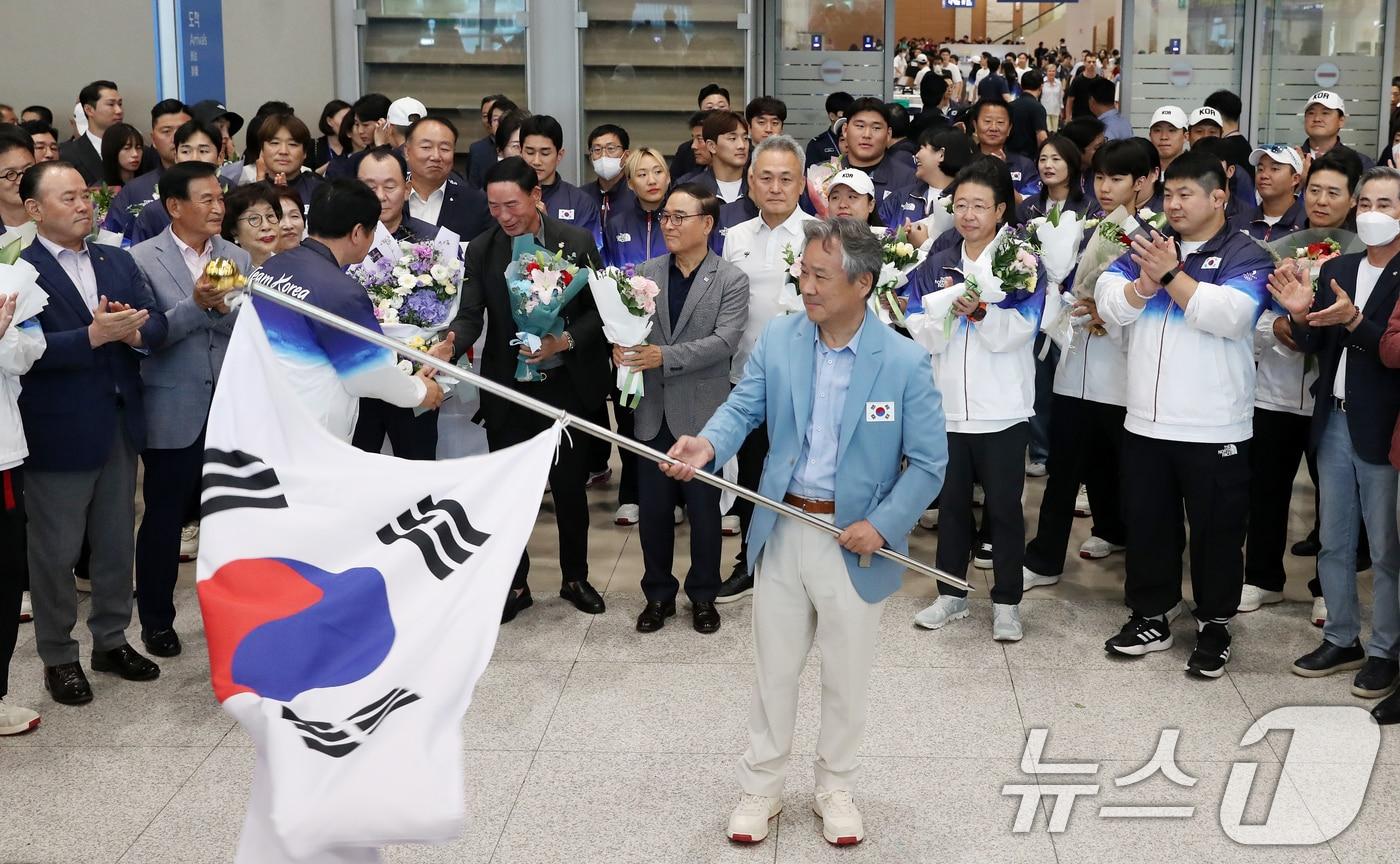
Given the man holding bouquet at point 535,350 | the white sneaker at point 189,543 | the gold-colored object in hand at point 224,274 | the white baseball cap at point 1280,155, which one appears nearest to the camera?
the gold-colored object in hand at point 224,274

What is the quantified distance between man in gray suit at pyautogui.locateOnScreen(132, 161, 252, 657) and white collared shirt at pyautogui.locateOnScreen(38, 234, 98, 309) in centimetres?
28

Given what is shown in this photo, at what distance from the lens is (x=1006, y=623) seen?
18.1ft

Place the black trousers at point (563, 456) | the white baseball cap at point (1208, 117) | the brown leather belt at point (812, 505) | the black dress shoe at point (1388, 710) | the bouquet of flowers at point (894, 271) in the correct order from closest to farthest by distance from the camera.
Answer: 1. the brown leather belt at point (812, 505)
2. the black dress shoe at point (1388, 710)
3. the bouquet of flowers at point (894, 271)
4. the black trousers at point (563, 456)
5. the white baseball cap at point (1208, 117)

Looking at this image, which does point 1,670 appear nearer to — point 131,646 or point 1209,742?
point 131,646

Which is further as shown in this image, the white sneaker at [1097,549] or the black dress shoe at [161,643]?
the white sneaker at [1097,549]

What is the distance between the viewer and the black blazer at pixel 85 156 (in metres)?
8.66

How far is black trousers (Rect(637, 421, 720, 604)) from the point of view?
5684 mm

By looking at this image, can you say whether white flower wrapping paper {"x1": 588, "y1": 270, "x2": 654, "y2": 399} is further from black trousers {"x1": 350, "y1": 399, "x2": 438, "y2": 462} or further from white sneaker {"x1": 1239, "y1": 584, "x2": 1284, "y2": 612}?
white sneaker {"x1": 1239, "y1": 584, "x2": 1284, "y2": 612}

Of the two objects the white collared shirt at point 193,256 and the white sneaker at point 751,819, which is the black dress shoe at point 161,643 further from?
the white sneaker at point 751,819

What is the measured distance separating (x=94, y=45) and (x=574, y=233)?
6.32 metres

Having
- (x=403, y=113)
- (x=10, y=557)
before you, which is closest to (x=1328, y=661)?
(x=10, y=557)

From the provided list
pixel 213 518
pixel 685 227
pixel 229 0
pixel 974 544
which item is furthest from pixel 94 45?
pixel 213 518

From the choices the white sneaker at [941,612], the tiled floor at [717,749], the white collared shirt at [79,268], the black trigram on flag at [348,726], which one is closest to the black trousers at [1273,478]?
the tiled floor at [717,749]

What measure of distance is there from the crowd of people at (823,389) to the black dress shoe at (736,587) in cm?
1
